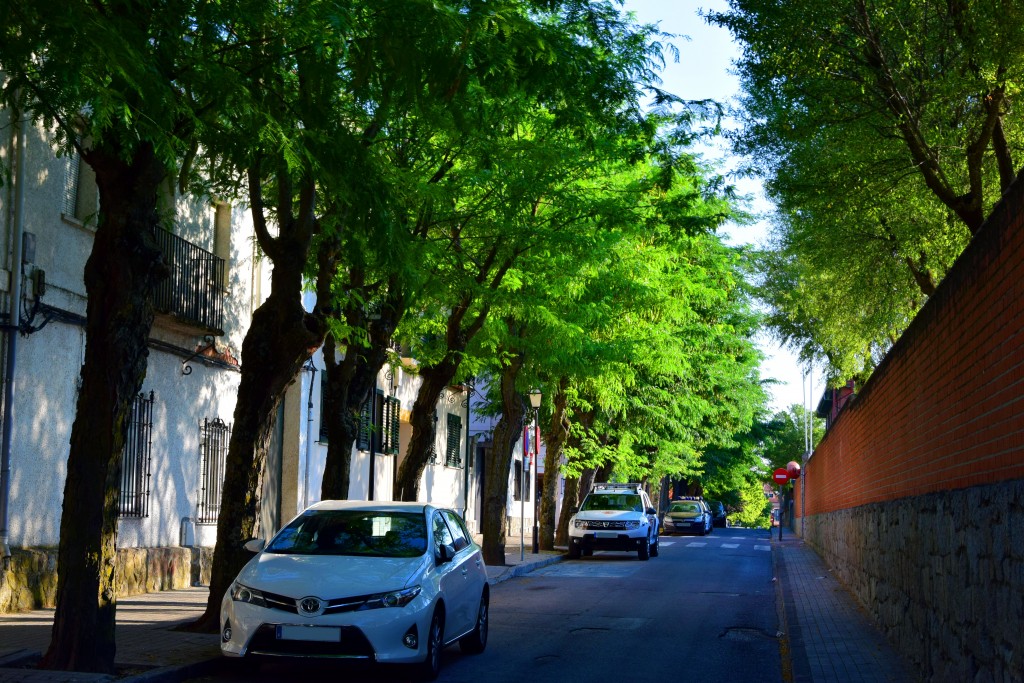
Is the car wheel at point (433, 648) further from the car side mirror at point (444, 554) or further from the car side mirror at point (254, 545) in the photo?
the car side mirror at point (254, 545)

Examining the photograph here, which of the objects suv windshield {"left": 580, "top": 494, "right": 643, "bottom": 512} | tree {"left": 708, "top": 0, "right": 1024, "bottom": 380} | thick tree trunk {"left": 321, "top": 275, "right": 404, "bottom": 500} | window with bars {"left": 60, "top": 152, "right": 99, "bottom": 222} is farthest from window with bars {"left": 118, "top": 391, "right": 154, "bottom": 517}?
suv windshield {"left": 580, "top": 494, "right": 643, "bottom": 512}

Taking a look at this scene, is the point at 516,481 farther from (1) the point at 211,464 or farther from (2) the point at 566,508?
(1) the point at 211,464

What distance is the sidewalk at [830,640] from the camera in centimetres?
1067

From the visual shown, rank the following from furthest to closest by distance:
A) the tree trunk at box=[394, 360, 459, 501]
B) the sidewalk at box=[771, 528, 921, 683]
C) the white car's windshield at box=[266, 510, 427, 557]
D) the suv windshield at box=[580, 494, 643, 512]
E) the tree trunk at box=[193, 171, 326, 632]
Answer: the suv windshield at box=[580, 494, 643, 512], the tree trunk at box=[394, 360, 459, 501], the tree trunk at box=[193, 171, 326, 632], the white car's windshield at box=[266, 510, 427, 557], the sidewalk at box=[771, 528, 921, 683]

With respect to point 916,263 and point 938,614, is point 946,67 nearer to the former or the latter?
point 916,263

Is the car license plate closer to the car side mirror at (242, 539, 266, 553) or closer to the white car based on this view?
the white car

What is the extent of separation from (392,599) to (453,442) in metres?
30.2

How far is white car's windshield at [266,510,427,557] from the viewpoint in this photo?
36.0 ft

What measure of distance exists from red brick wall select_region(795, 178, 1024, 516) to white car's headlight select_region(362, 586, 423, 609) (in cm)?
439

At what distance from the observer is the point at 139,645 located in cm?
1130

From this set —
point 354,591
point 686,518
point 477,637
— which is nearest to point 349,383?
point 477,637

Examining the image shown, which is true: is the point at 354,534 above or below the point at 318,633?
above

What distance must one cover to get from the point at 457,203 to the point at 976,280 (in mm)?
10238

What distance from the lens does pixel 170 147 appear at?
7.99 metres
